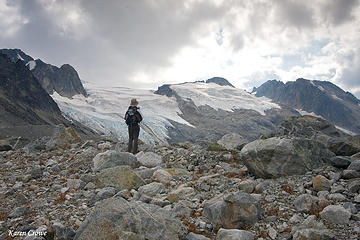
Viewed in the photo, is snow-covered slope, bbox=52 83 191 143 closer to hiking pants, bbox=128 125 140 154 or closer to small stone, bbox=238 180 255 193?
hiking pants, bbox=128 125 140 154

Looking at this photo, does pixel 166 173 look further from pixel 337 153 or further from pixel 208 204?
pixel 337 153

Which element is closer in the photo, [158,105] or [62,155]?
[62,155]

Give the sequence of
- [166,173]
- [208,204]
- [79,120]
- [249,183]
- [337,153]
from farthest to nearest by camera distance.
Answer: [79,120], [337,153], [166,173], [249,183], [208,204]

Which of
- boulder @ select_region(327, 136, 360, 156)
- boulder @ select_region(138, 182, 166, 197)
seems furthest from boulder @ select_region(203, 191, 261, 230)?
boulder @ select_region(327, 136, 360, 156)

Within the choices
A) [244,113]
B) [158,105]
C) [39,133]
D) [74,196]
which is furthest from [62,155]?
[244,113]

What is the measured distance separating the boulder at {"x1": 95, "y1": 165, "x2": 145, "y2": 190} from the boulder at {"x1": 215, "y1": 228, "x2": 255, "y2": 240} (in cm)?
346

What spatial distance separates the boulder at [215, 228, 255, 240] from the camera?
466cm

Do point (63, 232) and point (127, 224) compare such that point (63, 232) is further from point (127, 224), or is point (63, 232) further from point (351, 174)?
point (351, 174)

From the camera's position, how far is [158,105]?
167m

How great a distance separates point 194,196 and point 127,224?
261cm

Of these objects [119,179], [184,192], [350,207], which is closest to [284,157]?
[350,207]

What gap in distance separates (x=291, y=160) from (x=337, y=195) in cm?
195

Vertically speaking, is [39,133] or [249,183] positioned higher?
[249,183]

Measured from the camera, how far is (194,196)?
695cm
